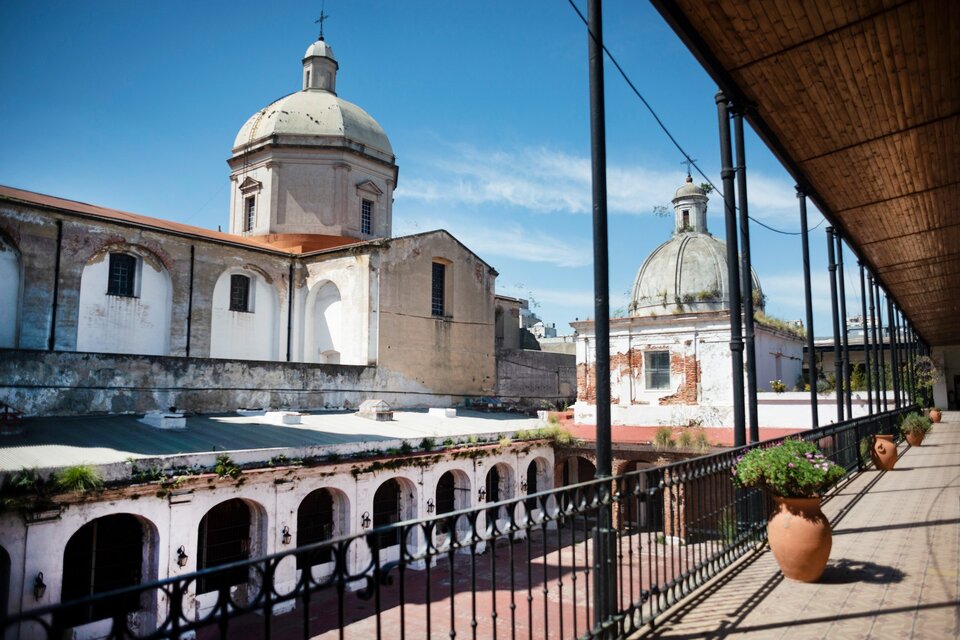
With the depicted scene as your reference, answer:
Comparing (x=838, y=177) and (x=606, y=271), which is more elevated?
(x=838, y=177)

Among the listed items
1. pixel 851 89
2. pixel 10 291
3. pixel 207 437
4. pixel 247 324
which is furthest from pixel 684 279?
pixel 10 291

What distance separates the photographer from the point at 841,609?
5.21 metres

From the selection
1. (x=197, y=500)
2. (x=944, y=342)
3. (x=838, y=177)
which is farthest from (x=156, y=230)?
(x=944, y=342)

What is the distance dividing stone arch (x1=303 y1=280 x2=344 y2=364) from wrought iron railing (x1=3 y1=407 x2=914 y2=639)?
31.5 ft

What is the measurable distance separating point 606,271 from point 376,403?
16.3 meters

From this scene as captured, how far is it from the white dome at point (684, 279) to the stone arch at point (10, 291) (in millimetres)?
22742

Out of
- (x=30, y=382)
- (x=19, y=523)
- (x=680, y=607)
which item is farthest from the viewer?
(x=30, y=382)

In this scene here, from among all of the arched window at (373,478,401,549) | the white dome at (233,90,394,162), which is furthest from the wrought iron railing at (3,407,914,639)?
the white dome at (233,90,394,162)

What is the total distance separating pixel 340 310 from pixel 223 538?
1171 cm

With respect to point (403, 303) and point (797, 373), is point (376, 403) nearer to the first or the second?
point (403, 303)

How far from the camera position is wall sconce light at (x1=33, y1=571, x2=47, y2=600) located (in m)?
10.1

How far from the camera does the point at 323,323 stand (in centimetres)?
2527

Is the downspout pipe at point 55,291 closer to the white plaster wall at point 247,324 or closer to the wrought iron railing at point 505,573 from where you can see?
the white plaster wall at point 247,324

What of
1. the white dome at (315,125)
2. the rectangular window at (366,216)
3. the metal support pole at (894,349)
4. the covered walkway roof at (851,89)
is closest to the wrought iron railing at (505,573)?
the covered walkway roof at (851,89)
